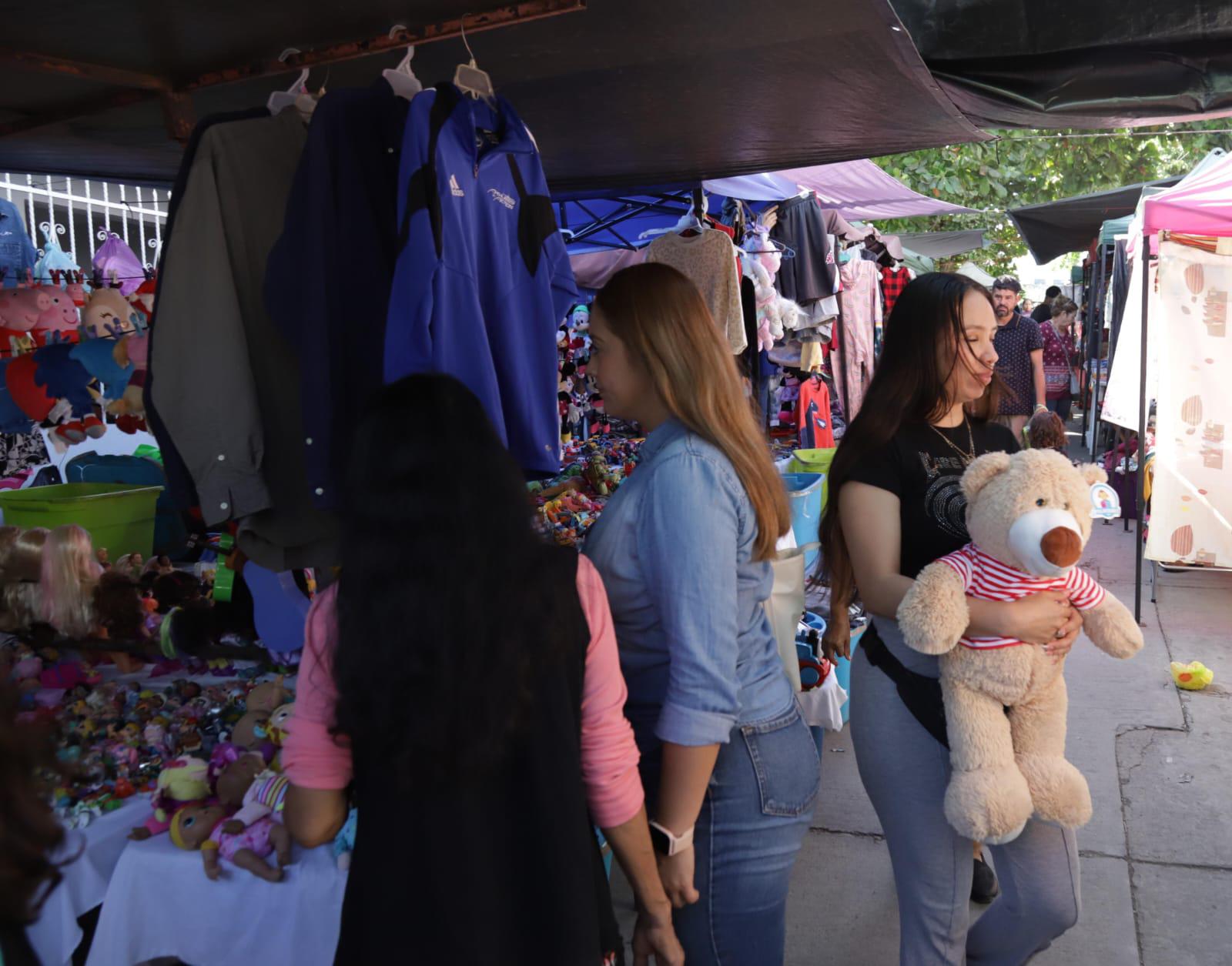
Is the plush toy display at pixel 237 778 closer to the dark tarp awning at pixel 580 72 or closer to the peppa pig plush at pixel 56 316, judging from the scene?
the dark tarp awning at pixel 580 72

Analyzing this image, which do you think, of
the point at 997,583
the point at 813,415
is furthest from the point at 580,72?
the point at 813,415

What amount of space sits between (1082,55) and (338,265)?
199cm

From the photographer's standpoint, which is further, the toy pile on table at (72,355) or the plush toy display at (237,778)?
the toy pile on table at (72,355)

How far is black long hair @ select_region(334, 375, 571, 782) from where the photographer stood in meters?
1.27

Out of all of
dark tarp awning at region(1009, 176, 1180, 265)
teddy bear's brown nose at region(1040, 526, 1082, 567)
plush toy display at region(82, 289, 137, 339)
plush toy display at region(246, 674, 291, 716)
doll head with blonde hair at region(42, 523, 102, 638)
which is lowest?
plush toy display at region(246, 674, 291, 716)

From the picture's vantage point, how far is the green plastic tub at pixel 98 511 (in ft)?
10.5

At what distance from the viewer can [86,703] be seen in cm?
278

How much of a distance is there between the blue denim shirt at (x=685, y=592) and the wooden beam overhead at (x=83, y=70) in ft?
6.49

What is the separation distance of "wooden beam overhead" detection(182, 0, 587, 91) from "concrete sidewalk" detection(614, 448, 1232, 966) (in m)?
2.76

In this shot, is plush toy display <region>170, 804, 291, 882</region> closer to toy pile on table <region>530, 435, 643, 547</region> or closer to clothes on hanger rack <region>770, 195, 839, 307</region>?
toy pile on table <region>530, 435, 643, 547</region>

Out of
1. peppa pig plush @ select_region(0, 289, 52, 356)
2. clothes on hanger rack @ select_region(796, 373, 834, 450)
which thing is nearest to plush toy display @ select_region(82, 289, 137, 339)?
peppa pig plush @ select_region(0, 289, 52, 356)

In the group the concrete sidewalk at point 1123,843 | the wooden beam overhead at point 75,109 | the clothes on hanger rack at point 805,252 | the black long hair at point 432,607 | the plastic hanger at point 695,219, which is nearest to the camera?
the black long hair at point 432,607

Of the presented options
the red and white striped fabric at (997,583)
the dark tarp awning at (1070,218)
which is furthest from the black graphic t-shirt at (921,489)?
the dark tarp awning at (1070,218)

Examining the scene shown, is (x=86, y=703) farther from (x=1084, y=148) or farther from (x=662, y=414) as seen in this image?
(x=1084, y=148)
